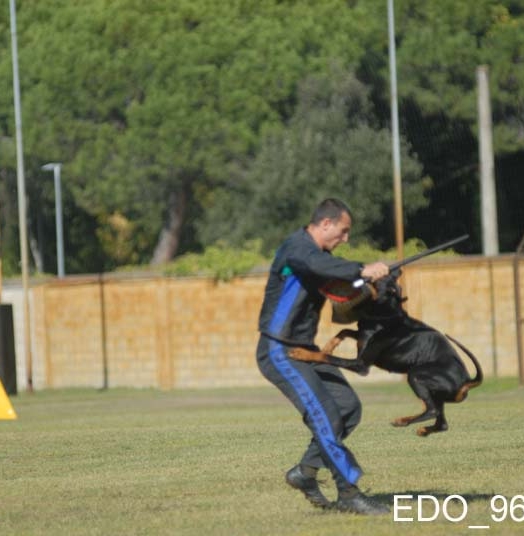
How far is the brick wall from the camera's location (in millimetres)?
34281

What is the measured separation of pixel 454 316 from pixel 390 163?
20.0 m

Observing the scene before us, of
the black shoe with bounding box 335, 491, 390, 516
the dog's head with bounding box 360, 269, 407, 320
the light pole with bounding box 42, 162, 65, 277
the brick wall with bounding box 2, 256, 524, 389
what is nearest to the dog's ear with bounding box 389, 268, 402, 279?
the dog's head with bounding box 360, 269, 407, 320

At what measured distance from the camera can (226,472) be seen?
1454cm

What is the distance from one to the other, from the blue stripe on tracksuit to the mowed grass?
1.16ft

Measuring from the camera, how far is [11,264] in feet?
206

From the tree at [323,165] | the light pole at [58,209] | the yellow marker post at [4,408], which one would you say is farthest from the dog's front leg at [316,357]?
the light pole at [58,209]

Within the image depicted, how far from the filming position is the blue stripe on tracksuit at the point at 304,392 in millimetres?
11148

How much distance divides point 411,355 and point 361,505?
1.17m

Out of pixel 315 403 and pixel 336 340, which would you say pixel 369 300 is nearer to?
pixel 336 340

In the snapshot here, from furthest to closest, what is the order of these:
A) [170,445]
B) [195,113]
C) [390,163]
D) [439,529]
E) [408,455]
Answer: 1. [195,113]
2. [390,163]
3. [170,445]
4. [408,455]
5. [439,529]

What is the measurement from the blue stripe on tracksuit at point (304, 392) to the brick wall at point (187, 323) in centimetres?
2286

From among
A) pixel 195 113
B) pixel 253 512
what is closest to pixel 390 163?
pixel 195 113

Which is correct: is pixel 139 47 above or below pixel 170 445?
above

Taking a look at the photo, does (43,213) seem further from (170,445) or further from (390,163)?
(170,445)
